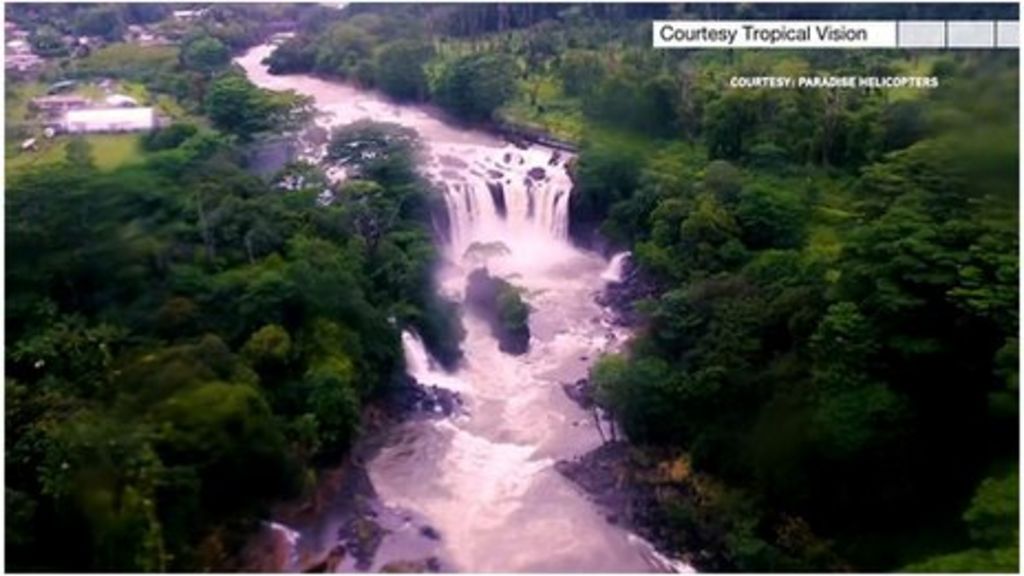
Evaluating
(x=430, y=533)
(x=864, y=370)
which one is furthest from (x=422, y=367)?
(x=864, y=370)

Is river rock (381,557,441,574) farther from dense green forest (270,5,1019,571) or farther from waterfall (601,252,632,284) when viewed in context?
waterfall (601,252,632,284)

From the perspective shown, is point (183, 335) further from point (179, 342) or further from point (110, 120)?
point (110, 120)

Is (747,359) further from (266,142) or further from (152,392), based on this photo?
(266,142)

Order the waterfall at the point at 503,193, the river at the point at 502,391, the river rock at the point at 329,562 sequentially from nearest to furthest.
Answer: the river rock at the point at 329,562
the river at the point at 502,391
the waterfall at the point at 503,193

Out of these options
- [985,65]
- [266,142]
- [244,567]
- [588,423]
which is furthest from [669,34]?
[244,567]

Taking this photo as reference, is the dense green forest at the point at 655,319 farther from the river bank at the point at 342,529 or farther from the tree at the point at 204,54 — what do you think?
the river bank at the point at 342,529

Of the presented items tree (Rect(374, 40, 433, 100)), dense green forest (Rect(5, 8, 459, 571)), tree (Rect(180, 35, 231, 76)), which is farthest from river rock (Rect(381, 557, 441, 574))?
tree (Rect(374, 40, 433, 100))

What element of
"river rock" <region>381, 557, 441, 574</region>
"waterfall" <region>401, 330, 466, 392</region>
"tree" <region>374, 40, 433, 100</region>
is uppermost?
"tree" <region>374, 40, 433, 100</region>

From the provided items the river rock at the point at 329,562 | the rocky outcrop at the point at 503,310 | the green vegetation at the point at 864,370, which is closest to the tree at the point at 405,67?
the rocky outcrop at the point at 503,310
